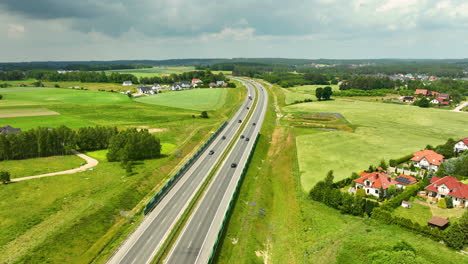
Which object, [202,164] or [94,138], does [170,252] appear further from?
[94,138]

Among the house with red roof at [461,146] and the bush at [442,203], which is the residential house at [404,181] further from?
the house with red roof at [461,146]

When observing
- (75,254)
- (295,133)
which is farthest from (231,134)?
(75,254)

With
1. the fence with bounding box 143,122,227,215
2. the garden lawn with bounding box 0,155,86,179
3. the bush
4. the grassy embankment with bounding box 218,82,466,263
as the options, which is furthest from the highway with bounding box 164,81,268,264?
the garden lawn with bounding box 0,155,86,179

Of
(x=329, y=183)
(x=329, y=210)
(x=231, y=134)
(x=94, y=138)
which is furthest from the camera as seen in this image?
(x=231, y=134)

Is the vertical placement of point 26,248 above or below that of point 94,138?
below

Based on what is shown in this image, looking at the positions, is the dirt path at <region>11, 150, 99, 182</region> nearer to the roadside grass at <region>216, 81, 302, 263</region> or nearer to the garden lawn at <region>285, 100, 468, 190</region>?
the roadside grass at <region>216, 81, 302, 263</region>

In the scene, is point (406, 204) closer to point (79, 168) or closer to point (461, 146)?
point (461, 146)

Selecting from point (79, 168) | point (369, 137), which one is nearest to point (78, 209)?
point (79, 168)
